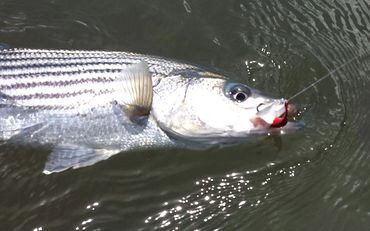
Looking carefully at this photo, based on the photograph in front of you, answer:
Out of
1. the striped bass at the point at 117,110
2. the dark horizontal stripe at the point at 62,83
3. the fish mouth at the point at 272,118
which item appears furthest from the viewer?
the dark horizontal stripe at the point at 62,83

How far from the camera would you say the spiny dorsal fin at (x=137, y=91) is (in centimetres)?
424

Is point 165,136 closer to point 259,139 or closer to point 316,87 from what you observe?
point 259,139

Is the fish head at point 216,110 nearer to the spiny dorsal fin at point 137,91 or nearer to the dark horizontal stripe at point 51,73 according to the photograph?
the spiny dorsal fin at point 137,91

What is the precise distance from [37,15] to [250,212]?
2865 mm

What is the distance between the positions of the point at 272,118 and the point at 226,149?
538 mm

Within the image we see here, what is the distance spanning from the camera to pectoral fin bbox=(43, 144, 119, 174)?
4301 mm

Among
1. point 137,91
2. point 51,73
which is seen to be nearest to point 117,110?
point 137,91

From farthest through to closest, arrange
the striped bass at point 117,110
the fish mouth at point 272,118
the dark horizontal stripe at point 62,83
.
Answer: the dark horizontal stripe at point 62,83, the striped bass at point 117,110, the fish mouth at point 272,118

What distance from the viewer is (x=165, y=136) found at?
439cm

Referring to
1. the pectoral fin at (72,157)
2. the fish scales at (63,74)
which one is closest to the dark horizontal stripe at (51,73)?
the fish scales at (63,74)

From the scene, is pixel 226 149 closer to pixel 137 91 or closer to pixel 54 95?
pixel 137 91

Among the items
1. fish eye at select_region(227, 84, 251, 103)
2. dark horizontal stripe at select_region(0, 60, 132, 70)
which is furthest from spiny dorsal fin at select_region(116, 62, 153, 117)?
fish eye at select_region(227, 84, 251, 103)

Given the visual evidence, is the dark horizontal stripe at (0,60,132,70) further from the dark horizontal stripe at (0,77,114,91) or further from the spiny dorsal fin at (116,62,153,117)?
the spiny dorsal fin at (116,62,153,117)

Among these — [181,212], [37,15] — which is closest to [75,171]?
→ [181,212]
